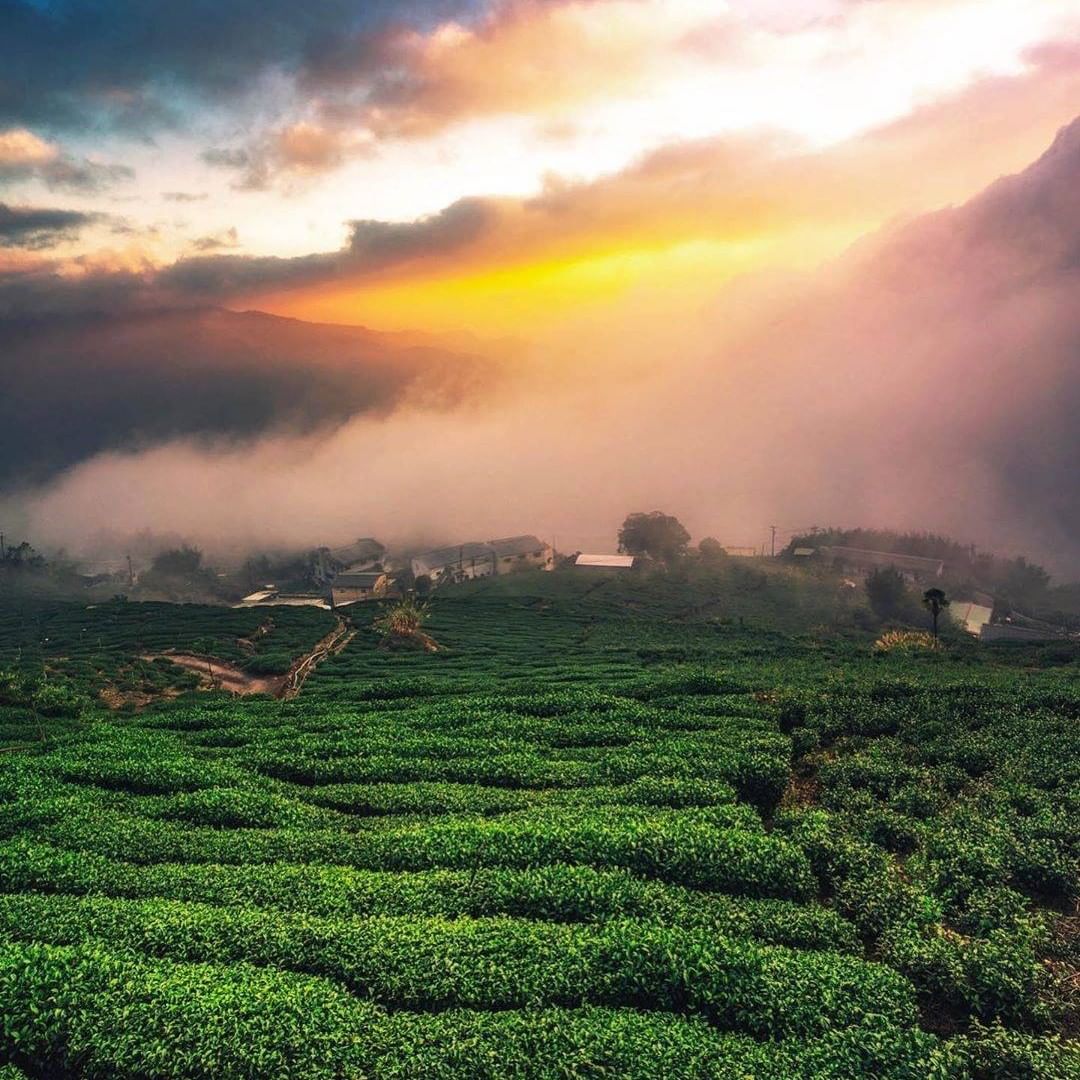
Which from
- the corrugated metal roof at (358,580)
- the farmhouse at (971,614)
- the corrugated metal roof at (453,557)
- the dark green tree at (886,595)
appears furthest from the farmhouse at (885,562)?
the corrugated metal roof at (358,580)

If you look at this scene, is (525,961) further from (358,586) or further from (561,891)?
(358,586)

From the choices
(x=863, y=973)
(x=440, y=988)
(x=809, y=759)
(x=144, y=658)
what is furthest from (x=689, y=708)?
(x=144, y=658)

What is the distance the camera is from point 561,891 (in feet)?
50.1

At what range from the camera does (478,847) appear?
56.5 feet

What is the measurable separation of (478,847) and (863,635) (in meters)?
68.9

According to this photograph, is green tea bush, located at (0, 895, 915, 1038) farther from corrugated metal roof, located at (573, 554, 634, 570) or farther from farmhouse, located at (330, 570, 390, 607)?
corrugated metal roof, located at (573, 554, 634, 570)

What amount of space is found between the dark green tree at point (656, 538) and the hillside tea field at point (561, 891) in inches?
3560

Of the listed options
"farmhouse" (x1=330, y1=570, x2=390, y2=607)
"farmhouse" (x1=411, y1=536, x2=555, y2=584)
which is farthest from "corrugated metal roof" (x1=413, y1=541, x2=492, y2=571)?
"farmhouse" (x1=330, y1=570, x2=390, y2=607)

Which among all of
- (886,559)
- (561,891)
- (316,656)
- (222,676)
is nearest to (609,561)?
(886,559)

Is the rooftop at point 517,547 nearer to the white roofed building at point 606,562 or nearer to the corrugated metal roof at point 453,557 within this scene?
the corrugated metal roof at point 453,557

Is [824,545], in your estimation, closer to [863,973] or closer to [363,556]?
[363,556]

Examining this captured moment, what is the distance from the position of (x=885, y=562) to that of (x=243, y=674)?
104 m

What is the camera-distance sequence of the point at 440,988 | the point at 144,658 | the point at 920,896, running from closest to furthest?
the point at 440,988 → the point at 920,896 → the point at 144,658

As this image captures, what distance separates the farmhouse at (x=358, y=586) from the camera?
345 feet
